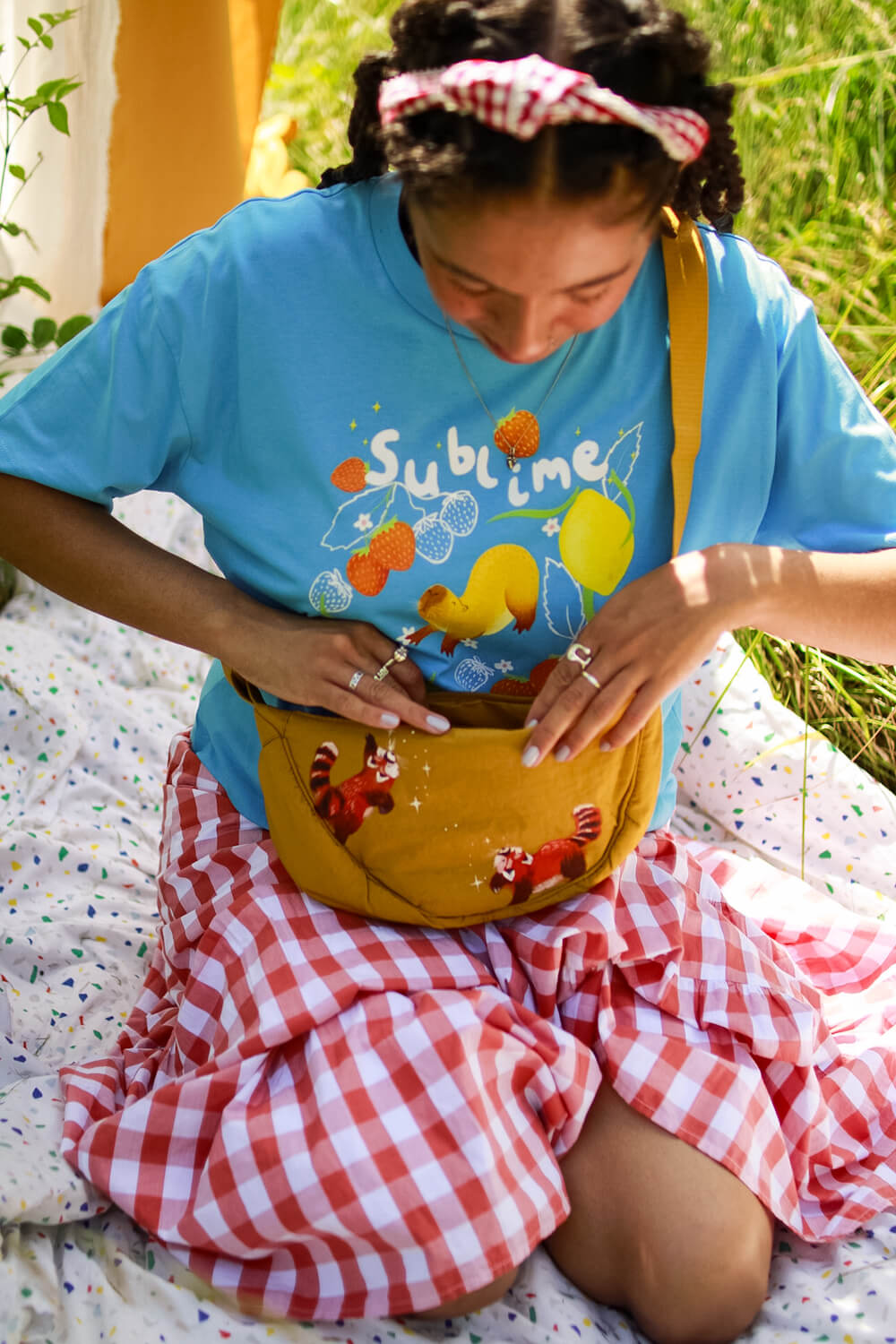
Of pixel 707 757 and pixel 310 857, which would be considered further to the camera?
pixel 707 757

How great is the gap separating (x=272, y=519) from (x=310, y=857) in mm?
308

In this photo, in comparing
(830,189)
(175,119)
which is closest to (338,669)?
(175,119)

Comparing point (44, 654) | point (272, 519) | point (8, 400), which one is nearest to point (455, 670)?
point (272, 519)

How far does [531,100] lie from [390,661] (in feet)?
1.60

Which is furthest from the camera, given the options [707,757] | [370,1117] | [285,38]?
[285,38]

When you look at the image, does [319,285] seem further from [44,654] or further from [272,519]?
[44,654]

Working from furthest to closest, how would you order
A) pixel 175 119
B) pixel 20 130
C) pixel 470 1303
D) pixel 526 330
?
pixel 175 119 → pixel 20 130 → pixel 470 1303 → pixel 526 330

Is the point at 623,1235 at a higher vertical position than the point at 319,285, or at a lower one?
lower

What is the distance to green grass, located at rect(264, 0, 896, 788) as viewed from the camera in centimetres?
199

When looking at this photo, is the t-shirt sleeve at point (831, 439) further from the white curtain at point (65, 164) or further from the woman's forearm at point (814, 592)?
the white curtain at point (65, 164)

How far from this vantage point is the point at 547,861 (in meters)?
1.06

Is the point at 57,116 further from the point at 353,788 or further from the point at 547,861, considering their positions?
the point at 547,861

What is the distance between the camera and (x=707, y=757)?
174 cm

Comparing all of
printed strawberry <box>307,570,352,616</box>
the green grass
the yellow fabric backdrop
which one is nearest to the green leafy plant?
the yellow fabric backdrop
